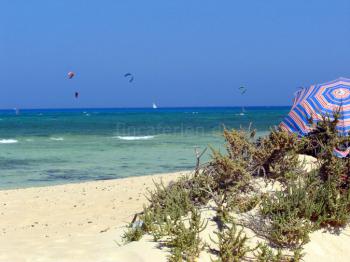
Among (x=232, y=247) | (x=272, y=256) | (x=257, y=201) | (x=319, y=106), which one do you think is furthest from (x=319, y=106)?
(x=232, y=247)

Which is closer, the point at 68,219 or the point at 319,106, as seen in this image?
the point at 319,106

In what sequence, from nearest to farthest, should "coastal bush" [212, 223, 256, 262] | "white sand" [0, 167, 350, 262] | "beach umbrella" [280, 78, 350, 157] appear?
"coastal bush" [212, 223, 256, 262] → "white sand" [0, 167, 350, 262] → "beach umbrella" [280, 78, 350, 157]

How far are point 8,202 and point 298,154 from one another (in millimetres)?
6921

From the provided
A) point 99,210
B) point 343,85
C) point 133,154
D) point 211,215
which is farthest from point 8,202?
point 133,154

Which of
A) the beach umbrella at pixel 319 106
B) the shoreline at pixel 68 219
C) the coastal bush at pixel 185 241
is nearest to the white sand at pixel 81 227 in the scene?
the shoreline at pixel 68 219

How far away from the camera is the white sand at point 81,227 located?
6.12 m

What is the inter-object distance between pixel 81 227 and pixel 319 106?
4478 millimetres

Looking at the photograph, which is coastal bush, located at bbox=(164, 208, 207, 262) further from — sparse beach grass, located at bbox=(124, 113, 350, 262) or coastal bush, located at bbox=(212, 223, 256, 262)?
coastal bush, located at bbox=(212, 223, 256, 262)

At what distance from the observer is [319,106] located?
8648 mm

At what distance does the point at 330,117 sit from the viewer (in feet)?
27.3

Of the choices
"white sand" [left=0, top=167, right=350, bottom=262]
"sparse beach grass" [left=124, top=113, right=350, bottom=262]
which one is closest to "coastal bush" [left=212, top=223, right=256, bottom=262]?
"sparse beach grass" [left=124, top=113, right=350, bottom=262]

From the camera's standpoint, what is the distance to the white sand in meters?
6.12

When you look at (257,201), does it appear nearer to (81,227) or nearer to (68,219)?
(81,227)

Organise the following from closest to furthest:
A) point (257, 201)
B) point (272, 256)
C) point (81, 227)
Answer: point (272, 256)
point (257, 201)
point (81, 227)
